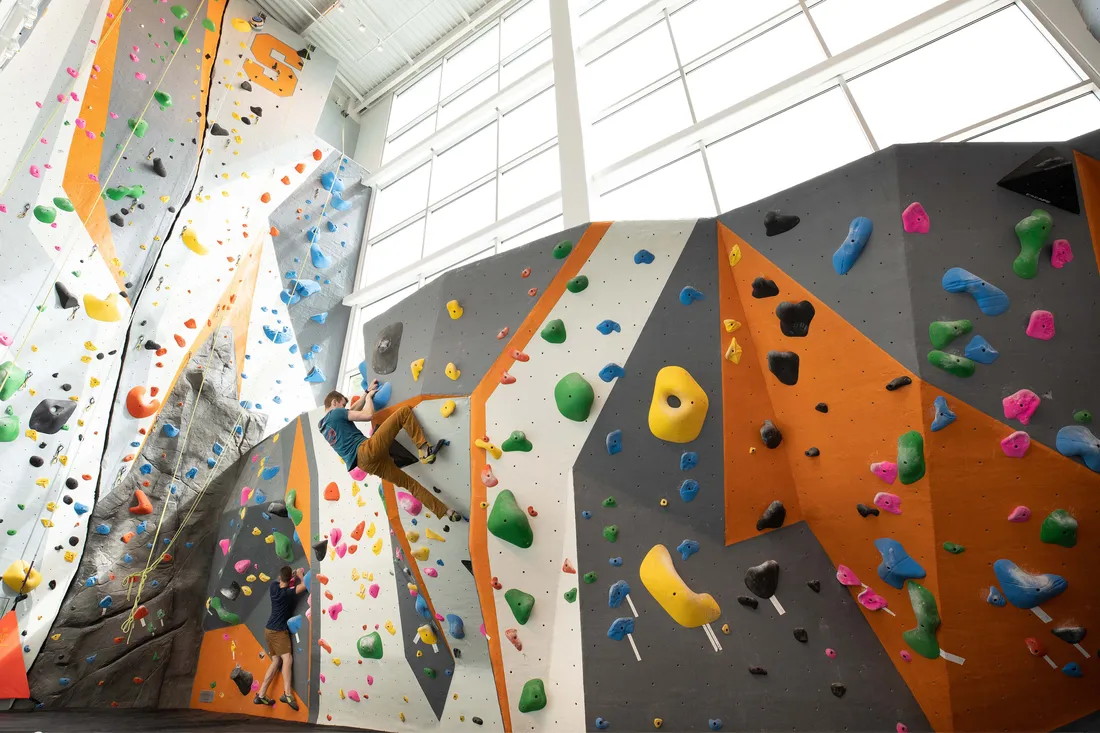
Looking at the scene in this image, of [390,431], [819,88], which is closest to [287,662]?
[390,431]

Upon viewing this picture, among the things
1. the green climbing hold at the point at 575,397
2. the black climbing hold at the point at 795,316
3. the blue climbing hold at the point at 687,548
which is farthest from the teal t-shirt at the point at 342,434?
the black climbing hold at the point at 795,316

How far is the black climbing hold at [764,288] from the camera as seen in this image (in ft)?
10.9

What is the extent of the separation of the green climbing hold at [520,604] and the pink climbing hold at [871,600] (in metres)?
1.98

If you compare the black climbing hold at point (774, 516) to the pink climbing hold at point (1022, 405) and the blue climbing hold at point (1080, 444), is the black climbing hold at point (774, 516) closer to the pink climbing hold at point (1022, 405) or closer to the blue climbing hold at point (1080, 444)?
the pink climbing hold at point (1022, 405)

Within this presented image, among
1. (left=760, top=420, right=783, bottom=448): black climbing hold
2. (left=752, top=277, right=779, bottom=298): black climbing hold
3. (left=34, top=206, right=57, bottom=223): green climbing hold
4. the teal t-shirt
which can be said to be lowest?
(left=760, top=420, right=783, bottom=448): black climbing hold

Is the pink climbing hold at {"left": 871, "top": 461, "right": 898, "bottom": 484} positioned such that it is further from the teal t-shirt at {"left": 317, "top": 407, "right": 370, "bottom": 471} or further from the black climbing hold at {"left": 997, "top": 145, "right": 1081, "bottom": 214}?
the teal t-shirt at {"left": 317, "top": 407, "right": 370, "bottom": 471}

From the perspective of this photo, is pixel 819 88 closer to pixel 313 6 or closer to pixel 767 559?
pixel 767 559

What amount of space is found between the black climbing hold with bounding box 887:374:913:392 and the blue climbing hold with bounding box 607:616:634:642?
199 centimetres

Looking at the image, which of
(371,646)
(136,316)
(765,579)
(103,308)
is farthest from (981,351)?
(136,316)

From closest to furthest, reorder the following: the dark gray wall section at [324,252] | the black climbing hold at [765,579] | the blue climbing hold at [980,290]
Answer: the blue climbing hold at [980,290]
the black climbing hold at [765,579]
the dark gray wall section at [324,252]

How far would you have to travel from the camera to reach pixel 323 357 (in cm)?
796

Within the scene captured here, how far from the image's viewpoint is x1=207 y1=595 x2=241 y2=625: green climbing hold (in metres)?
5.82

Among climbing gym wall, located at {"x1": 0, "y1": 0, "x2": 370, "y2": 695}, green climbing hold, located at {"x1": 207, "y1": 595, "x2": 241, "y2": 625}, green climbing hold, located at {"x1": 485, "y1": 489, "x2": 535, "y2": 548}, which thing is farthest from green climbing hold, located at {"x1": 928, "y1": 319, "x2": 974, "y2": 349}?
climbing gym wall, located at {"x1": 0, "y1": 0, "x2": 370, "y2": 695}

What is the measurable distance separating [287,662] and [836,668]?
15.4 feet
